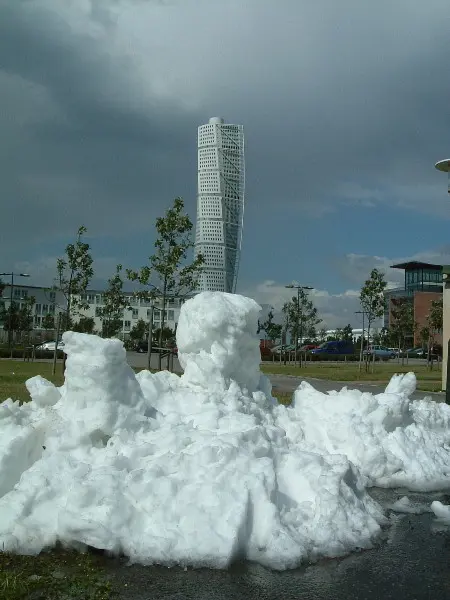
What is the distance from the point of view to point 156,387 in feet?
25.2

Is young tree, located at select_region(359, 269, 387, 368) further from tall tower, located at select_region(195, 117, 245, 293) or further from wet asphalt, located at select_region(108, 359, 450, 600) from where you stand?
wet asphalt, located at select_region(108, 359, 450, 600)

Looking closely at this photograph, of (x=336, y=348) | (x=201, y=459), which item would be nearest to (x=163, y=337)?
(x=336, y=348)

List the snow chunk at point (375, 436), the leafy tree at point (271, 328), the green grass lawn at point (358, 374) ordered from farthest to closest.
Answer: the leafy tree at point (271, 328) < the green grass lawn at point (358, 374) < the snow chunk at point (375, 436)

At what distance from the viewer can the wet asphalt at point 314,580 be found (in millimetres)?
4500

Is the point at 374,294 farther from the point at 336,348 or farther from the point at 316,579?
the point at 336,348

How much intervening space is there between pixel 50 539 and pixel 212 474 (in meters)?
1.42

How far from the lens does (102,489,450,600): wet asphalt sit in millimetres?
4500

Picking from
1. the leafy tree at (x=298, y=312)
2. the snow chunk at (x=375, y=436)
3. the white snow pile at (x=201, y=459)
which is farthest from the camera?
the leafy tree at (x=298, y=312)

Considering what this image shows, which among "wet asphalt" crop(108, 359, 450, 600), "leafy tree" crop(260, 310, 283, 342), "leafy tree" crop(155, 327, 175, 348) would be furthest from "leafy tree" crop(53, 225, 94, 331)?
"leafy tree" crop(260, 310, 283, 342)

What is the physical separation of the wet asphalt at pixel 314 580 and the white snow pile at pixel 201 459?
13 centimetres

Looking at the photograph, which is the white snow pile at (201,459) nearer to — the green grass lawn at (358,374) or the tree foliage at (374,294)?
the green grass lawn at (358,374)

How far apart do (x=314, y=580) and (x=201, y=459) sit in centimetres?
142

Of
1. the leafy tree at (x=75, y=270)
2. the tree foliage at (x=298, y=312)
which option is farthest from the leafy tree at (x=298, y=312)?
the leafy tree at (x=75, y=270)

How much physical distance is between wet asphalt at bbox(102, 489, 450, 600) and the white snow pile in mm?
134
